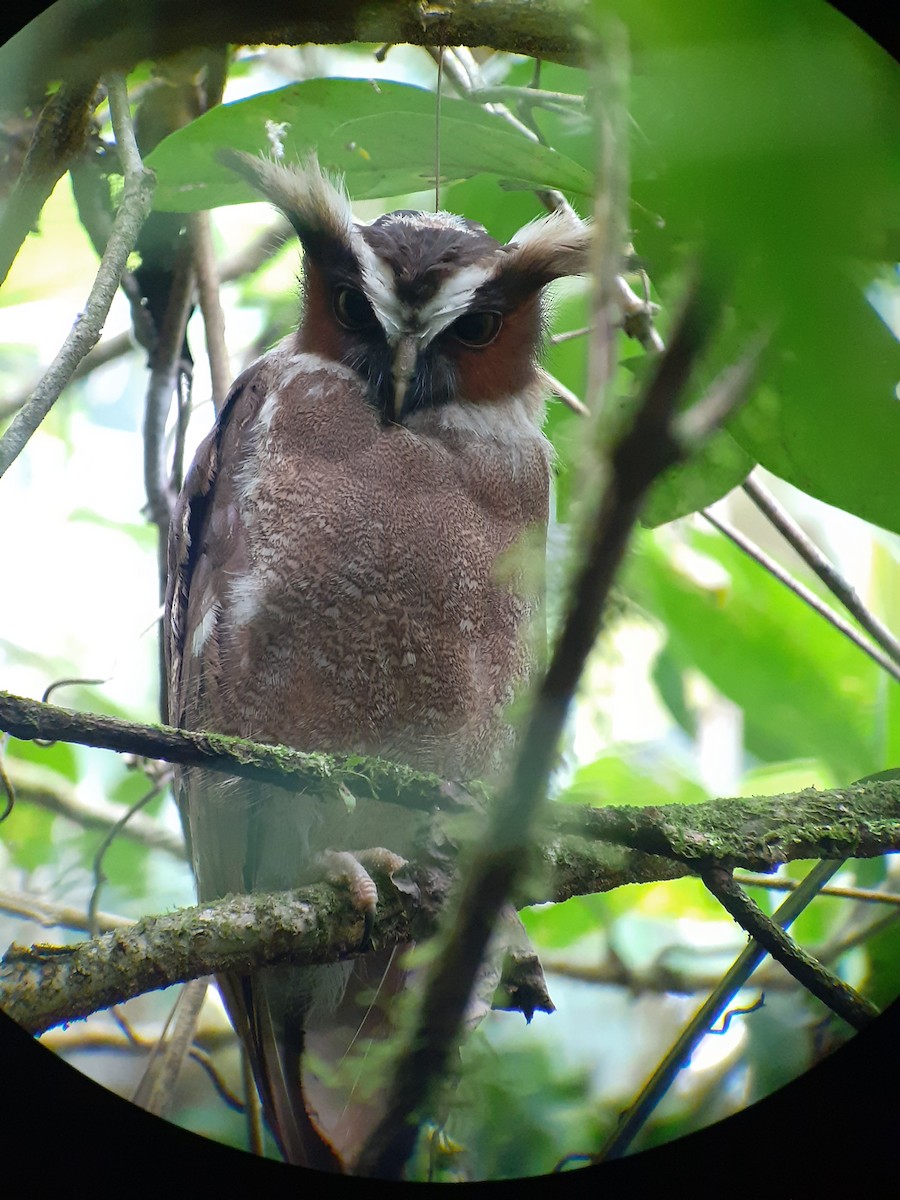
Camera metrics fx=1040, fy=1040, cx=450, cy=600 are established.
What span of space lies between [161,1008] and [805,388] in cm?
100

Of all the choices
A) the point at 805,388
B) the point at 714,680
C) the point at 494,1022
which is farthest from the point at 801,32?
the point at 494,1022

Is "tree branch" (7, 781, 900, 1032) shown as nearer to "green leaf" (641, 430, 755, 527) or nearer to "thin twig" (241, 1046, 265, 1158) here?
"thin twig" (241, 1046, 265, 1158)

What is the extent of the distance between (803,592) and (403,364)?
0.55 meters

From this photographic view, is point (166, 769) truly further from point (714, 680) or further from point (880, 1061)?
point (880, 1061)

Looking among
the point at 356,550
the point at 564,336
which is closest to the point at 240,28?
the point at 564,336

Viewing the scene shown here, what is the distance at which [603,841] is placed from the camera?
1091 mm

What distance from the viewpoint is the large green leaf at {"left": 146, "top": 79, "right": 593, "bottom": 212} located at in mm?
1105

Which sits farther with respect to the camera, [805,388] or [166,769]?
[166,769]

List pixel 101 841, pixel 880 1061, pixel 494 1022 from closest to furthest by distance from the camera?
pixel 494 1022
pixel 880 1061
pixel 101 841

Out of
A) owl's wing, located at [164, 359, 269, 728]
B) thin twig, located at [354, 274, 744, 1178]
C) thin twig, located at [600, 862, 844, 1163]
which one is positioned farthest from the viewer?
owl's wing, located at [164, 359, 269, 728]

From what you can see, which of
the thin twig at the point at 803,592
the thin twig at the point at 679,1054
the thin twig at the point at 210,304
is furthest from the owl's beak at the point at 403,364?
the thin twig at the point at 679,1054

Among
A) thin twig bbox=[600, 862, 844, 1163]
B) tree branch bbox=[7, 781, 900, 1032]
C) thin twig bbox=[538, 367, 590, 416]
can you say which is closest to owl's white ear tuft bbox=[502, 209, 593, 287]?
thin twig bbox=[538, 367, 590, 416]

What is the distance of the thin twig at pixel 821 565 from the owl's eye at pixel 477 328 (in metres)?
0.41

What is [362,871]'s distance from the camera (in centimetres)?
117
